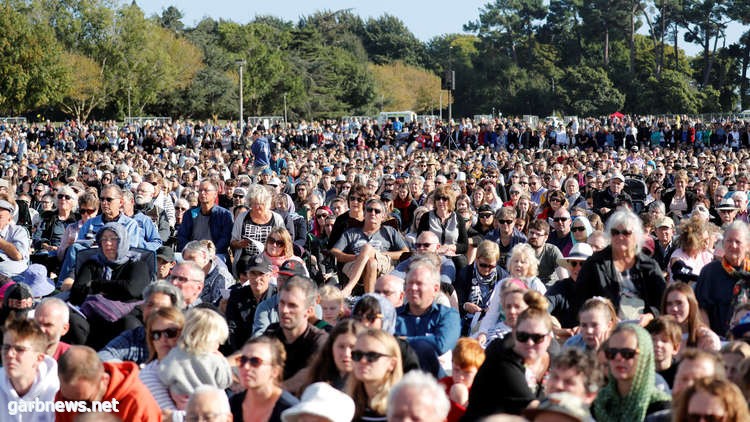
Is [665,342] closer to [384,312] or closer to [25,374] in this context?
[384,312]

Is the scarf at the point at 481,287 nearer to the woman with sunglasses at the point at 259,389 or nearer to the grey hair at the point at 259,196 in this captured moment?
the grey hair at the point at 259,196

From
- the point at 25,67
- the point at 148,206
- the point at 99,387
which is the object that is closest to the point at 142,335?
the point at 99,387

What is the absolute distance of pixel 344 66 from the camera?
83.1 meters

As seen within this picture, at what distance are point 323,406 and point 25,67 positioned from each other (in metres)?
58.2

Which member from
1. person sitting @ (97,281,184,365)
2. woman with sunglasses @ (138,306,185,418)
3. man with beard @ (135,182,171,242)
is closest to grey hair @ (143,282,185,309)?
person sitting @ (97,281,184,365)

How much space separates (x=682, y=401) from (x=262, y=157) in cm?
1979

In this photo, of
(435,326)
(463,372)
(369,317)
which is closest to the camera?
(463,372)

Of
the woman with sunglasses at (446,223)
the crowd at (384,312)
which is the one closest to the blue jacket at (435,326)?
the crowd at (384,312)

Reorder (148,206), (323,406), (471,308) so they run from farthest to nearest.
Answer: (148,206) → (471,308) → (323,406)

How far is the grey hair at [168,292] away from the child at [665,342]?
2689 mm

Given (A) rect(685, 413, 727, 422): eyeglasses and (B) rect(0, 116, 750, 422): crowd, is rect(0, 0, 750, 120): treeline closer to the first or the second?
(B) rect(0, 116, 750, 422): crowd

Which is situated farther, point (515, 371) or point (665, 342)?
point (665, 342)

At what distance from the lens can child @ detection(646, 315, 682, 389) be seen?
17.0ft

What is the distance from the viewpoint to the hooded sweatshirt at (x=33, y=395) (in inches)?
185
